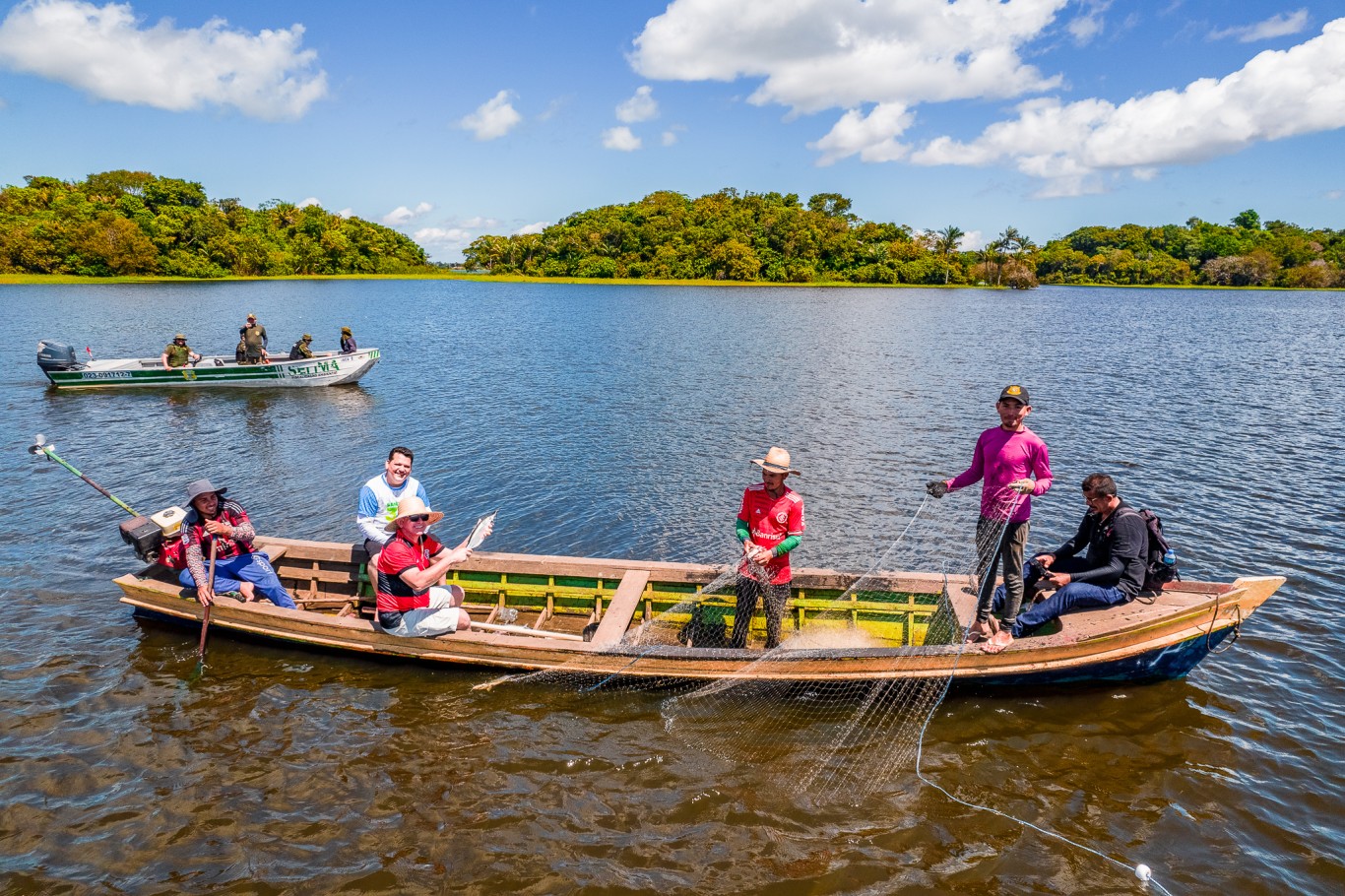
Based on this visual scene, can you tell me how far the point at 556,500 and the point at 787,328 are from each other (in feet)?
137

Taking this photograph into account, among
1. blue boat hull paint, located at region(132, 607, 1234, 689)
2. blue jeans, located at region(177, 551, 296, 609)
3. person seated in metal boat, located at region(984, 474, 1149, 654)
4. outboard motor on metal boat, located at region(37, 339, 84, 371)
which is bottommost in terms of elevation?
blue boat hull paint, located at region(132, 607, 1234, 689)

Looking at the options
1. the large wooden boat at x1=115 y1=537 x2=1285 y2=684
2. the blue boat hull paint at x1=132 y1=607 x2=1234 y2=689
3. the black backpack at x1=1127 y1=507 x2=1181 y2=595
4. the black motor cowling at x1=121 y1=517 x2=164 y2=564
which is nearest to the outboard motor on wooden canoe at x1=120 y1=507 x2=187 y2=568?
the black motor cowling at x1=121 y1=517 x2=164 y2=564

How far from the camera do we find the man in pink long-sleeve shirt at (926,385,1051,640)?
8.10 metres

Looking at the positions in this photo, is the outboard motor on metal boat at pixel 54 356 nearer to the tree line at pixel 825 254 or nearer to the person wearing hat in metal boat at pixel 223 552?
the person wearing hat in metal boat at pixel 223 552

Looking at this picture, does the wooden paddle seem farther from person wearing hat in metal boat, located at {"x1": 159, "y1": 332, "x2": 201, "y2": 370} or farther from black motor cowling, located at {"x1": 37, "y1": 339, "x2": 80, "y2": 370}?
black motor cowling, located at {"x1": 37, "y1": 339, "x2": 80, "y2": 370}

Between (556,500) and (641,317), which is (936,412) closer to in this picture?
(556,500)

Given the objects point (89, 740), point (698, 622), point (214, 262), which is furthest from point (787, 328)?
point (214, 262)

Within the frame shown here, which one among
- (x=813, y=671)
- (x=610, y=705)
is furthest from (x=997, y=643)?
(x=610, y=705)

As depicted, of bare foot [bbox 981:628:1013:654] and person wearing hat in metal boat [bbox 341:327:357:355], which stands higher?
person wearing hat in metal boat [bbox 341:327:357:355]

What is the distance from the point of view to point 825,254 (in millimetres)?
142750

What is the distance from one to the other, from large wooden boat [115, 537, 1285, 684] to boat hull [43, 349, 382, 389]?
21148 millimetres

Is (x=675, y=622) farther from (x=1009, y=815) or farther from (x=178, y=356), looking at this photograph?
(x=178, y=356)

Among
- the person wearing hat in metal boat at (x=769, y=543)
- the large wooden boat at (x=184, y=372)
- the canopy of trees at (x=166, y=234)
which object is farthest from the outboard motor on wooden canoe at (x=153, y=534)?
the canopy of trees at (x=166, y=234)

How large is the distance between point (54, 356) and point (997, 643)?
34.4 meters
